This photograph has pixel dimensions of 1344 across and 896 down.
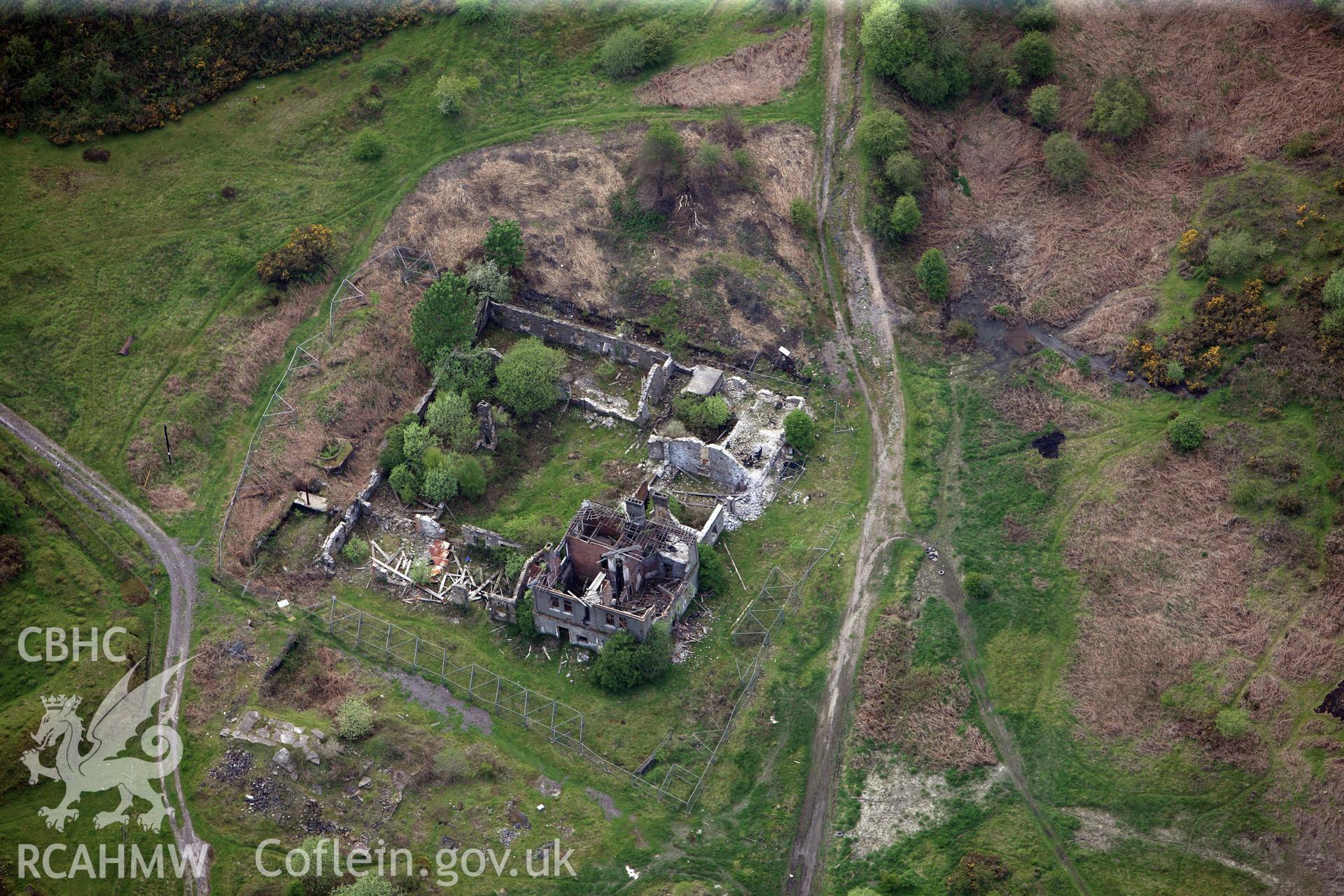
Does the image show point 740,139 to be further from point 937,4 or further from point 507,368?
point 507,368

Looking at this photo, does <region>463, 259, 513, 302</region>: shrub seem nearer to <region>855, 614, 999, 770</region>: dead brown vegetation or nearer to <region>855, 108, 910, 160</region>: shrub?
<region>855, 108, 910, 160</region>: shrub

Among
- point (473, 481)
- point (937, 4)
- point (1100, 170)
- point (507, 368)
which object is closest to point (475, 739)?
point (473, 481)

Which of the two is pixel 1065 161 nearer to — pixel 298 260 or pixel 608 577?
pixel 608 577

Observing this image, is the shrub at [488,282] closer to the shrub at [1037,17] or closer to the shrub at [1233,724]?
the shrub at [1037,17]

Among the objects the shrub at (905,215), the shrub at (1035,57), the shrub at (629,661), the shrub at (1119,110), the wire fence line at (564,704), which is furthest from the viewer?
the shrub at (1035,57)

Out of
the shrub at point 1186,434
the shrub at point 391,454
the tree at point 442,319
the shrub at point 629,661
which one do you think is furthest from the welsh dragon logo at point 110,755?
the shrub at point 1186,434

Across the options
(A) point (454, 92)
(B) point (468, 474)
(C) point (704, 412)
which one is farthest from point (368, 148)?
(C) point (704, 412)
